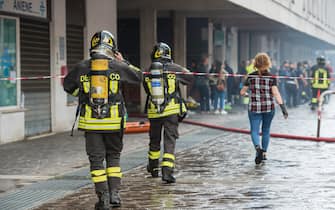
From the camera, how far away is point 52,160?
436 inches

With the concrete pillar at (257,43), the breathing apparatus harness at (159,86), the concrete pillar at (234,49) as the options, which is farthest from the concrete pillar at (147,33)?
the concrete pillar at (257,43)

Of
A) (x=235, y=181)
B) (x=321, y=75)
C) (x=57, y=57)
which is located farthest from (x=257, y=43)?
(x=235, y=181)

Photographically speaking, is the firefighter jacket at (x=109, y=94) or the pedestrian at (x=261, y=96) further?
the pedestrian at (x=261, y=96)

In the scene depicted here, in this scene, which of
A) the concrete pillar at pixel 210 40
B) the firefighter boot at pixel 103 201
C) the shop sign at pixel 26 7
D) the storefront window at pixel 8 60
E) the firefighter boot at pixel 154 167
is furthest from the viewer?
the concrete pillar at pixel 210 40

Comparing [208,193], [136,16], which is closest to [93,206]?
[208,193]

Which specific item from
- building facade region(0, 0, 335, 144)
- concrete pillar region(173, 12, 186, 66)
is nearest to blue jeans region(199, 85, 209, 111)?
building facade region(0, 0, 335, 144)

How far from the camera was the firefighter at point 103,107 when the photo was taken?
7.04 meters

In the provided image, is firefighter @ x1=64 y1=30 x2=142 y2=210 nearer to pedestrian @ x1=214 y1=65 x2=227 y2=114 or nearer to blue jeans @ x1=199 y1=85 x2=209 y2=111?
pedestrian @ x1=214 y1=65 x2=227 y2=114

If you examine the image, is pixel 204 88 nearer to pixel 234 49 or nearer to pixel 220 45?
pixel 220 45

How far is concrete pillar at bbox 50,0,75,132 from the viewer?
15.1m

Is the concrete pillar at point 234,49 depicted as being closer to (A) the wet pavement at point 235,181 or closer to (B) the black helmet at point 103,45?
(A) the wet pavement at point 235,181

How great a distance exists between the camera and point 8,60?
13.5 metres

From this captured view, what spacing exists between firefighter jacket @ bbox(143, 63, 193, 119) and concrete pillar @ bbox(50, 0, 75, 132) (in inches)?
256

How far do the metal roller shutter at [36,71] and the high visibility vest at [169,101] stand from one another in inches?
222
